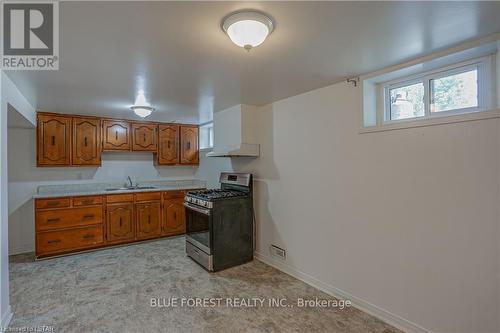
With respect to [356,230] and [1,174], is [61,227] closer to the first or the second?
[1,174]

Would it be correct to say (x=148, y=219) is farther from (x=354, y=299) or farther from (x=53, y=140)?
(x=354, y=299)

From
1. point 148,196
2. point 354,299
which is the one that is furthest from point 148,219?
point 354,299

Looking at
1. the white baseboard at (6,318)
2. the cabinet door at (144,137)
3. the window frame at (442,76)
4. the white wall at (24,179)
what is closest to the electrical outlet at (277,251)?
the window frame at (442,76)

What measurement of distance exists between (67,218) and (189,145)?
2.44 metres

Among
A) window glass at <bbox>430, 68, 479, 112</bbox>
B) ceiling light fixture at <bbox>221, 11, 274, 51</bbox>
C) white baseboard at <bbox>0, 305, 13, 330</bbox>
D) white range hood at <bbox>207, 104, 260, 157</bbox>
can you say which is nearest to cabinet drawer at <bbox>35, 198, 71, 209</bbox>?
white baseboard at <bbox>0, 305, 13, 330</bbox>

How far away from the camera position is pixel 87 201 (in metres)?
3.98

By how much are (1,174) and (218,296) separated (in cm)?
218

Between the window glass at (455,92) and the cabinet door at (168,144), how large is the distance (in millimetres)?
4298

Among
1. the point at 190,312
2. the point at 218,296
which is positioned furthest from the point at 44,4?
the point at 218,296

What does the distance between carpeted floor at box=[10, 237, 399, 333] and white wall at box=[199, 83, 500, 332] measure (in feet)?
1.14

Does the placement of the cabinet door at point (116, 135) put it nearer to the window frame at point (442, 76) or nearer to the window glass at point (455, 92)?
the window frame at point (442, 76)

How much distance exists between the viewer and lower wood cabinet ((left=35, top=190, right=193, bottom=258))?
368 centimetres

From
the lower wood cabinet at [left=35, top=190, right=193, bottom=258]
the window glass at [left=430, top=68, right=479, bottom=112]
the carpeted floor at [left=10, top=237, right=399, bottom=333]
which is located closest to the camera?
the window glass at [left=430, top=68, right=479, bottom=112]

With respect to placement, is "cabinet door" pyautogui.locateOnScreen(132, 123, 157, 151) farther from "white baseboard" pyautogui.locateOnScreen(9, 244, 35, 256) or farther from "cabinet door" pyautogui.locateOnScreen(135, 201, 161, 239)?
"white baseboard" pyautogui.locateOnScreen(9, 244, 35, 256)
